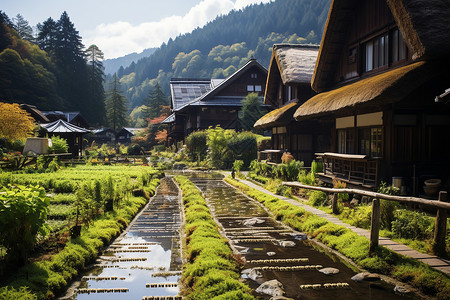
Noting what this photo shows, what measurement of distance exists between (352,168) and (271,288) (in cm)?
925

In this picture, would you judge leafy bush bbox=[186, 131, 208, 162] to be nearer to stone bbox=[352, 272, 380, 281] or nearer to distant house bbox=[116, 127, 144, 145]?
stone bbox=[352, 272, 380, 281]

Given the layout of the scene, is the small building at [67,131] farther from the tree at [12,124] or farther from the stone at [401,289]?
the stone at [401,289]

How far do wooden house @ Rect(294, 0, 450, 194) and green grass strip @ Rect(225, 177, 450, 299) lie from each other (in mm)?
3185

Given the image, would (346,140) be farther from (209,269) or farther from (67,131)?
(67,131)

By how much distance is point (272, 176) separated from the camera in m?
21.9

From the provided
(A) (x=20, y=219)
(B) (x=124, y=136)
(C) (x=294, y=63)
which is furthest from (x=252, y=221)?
(B) (x=124, y=136)

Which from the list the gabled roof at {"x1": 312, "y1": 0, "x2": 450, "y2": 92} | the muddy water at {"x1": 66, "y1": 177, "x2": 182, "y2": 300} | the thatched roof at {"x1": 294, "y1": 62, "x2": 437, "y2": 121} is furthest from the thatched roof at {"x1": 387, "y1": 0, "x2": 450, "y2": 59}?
the muddy water at {"x1": 66, "y1": 177, "x2": 182, "y2": 300}

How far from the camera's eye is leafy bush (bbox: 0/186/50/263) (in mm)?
6398

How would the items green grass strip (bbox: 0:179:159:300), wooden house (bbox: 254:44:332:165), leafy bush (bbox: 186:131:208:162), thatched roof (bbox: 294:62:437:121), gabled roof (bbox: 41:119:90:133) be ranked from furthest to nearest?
1. gabled roof (bbox: 41:119:90:133)
2. leafy bush (bbox: 186:131:208:162)
3. wooden house (bbox: 254:44:332:165)
4. thatched roof (bbox: 294:62:437:121)
5. green grass strip (bbox: 0:179:159:300)

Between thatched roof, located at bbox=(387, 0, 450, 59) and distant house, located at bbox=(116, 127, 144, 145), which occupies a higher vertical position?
thatched roof, located at bbox=(387, 0, 450, 59)

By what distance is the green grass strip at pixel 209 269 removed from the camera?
5973mm

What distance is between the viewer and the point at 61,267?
6980 mm

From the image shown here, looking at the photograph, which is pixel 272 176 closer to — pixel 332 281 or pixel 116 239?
pixel 116 239

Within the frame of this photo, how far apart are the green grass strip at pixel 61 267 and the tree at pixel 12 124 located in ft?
91.6
